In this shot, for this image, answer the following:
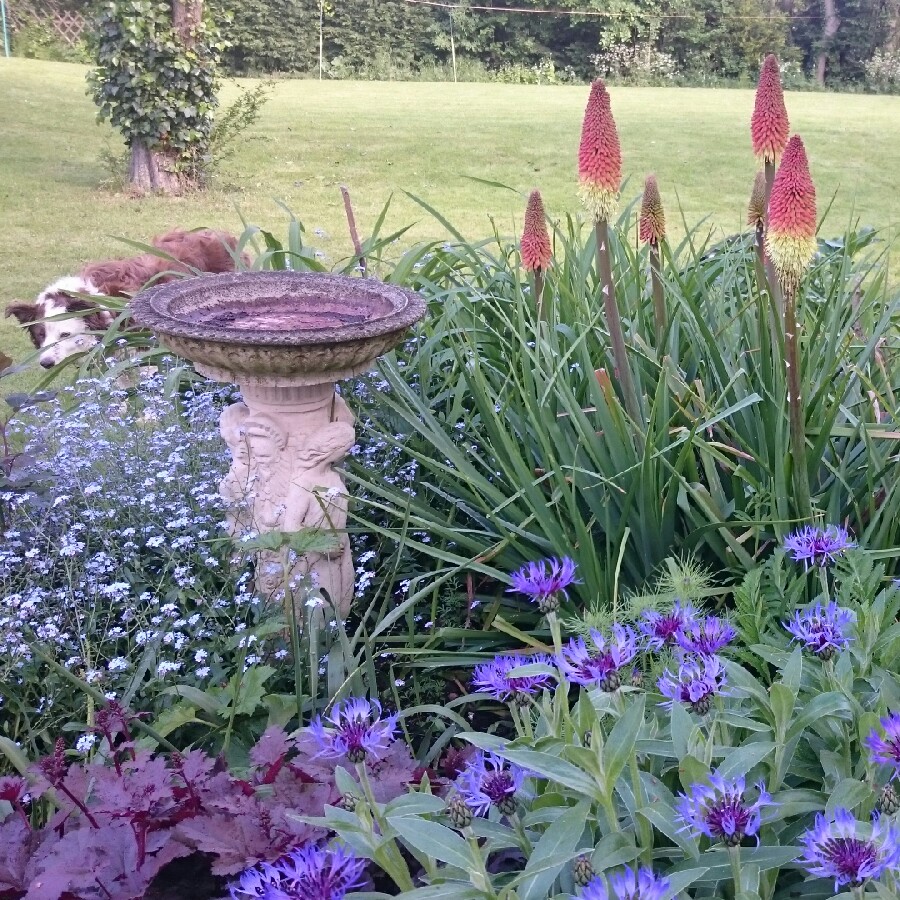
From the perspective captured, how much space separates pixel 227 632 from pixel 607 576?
2.93ft

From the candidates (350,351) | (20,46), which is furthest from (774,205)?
(20,46)

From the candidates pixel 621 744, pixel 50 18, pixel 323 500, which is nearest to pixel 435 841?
pixel 621 744

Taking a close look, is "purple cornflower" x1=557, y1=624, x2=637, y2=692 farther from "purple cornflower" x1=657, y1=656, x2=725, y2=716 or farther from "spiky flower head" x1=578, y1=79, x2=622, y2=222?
"spiky flower head" x1=578, y1=79, x2=622, y2=222

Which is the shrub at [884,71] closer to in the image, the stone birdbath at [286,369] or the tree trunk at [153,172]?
the tree trunk at [153,172]

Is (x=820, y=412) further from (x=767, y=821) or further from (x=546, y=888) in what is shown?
(x=546, y=888)

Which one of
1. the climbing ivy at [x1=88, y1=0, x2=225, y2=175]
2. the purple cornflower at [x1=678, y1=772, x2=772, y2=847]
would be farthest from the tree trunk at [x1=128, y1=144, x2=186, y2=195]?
the purple cornflower at [x1=678, y1=772, x2=772, y2=847]

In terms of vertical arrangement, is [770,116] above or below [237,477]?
above

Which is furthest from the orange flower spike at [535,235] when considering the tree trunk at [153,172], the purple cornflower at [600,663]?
the tree trunk at [153,172]

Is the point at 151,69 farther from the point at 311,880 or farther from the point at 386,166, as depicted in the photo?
the point at 311,880

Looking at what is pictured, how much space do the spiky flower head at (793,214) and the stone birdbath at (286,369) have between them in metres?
0.90

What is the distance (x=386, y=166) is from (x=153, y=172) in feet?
11.0

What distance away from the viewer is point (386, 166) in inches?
460

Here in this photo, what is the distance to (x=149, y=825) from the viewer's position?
1340 mm

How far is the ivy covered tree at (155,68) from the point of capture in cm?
806
